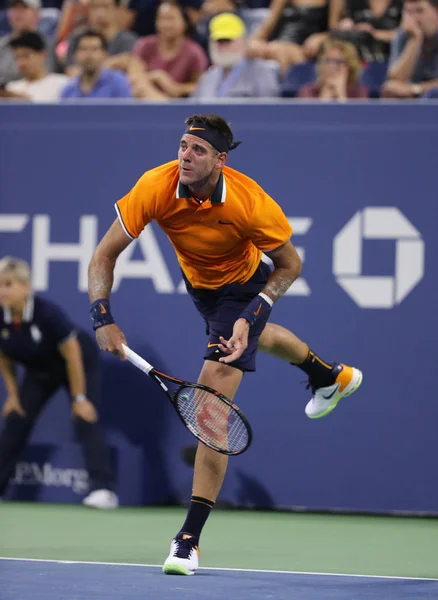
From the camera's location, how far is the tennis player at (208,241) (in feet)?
16.8

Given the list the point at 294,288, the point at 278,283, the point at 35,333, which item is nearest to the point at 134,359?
the point at 278,283

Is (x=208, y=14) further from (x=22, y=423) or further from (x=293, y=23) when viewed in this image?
(x=22, y=423)

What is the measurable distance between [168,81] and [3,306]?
274cm

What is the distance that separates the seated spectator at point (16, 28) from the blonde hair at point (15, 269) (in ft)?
10.6

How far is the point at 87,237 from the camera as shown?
7.93m

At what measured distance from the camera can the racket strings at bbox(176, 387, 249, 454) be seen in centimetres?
519

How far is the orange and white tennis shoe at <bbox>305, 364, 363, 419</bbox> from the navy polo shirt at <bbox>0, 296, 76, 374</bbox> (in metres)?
2.22

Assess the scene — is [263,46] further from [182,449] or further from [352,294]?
[182,449]

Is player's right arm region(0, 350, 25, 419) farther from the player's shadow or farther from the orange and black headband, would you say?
the orange and black headband

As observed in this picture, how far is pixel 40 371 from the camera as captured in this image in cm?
795

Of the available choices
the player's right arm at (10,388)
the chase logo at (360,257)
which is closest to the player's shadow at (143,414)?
the player's right arm at (10,388)

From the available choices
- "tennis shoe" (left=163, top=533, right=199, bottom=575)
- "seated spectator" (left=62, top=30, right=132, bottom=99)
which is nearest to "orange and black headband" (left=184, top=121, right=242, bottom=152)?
"tennis shoe" (left=163, top=533, right=199, bottom=575)

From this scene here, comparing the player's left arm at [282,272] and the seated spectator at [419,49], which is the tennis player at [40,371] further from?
the seated spectator at [419,49]

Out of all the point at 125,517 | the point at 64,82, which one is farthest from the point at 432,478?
the point at 64,82
